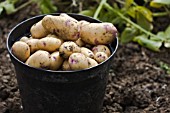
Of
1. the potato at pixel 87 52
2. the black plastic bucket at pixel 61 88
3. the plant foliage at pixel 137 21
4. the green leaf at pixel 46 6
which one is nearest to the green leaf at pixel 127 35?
the plant foliage at pixel 137 21

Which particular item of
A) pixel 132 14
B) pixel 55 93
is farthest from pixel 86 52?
pixel 132 14

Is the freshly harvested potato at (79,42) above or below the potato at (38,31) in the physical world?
below

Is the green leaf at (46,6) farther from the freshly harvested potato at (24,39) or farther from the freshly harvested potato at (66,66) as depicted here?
the freshly harvested potato at (66,66)

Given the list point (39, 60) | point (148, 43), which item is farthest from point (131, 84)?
point (39, 60)

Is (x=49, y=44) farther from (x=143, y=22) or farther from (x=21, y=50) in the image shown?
(x=143, y=22)

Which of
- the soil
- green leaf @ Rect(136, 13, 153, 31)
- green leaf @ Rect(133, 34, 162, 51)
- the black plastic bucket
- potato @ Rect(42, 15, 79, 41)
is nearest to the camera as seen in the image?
the black plastic bucket

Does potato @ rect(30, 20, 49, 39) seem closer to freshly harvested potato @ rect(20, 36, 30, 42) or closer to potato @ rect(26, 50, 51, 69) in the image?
freshly harvested potato @ rect(20, 36, 30, 42)

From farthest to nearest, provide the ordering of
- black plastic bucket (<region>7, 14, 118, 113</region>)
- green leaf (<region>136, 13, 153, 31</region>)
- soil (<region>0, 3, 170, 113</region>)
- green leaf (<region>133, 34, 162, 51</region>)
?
green leaf (<region>136, 13, 153, 31</region>) < green leaf (<region>133, 34, 162, 51</region>) < soil (<region>0, 3, 170, 113</region>) < black plastic bucket (<region>7, 14, 118, 113</region>)

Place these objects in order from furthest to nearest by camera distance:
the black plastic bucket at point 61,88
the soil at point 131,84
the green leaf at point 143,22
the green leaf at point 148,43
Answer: the green leaf at point 143,22 < the green leaf at point 148,43 < the soil at point 131,84 < the black plastic bucket at point 61,88

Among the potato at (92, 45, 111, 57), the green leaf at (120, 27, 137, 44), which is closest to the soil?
the green leaf at (120, 27, 137, 44)
